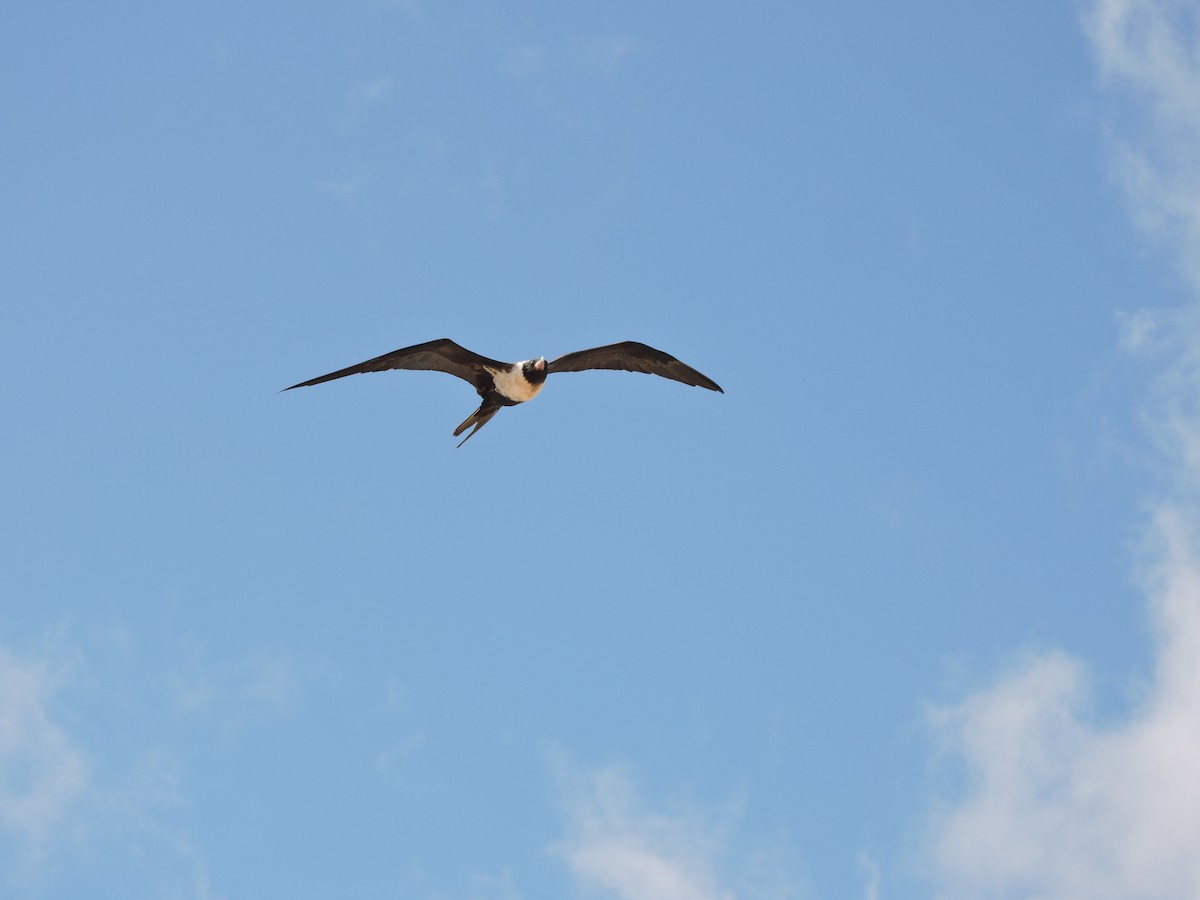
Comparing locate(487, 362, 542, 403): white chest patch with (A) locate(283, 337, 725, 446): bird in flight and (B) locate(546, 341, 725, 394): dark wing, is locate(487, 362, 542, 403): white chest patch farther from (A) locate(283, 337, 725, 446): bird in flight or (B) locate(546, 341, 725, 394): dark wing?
(B) locate(546, 341, 725, 394): dark wing

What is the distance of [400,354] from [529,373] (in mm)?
2468

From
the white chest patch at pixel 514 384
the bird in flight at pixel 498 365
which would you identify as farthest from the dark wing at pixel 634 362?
the white chest patch at pixel 514 384

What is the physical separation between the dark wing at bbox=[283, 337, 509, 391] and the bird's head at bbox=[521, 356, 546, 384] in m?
0.39

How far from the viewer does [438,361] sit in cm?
2444

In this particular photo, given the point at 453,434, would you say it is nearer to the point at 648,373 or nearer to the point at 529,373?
the point at 529,373

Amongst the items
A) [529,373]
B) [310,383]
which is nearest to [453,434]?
[529,373]

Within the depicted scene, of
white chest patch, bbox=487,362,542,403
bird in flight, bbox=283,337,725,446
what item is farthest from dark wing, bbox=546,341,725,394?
white chest patch, bbox=487,362,542,403

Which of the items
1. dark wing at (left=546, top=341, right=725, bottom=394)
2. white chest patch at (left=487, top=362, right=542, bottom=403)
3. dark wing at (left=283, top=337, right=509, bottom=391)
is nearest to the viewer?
dark wing at (left=283, top=337, right=509, bottom=391)

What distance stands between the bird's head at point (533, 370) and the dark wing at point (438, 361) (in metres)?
0.39

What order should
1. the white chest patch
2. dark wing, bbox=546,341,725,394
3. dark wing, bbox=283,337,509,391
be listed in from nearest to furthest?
1. dark wing, bbox=283,337,509,391
2. the white chest patch
3. dark wing, bbox=546,341,725,394

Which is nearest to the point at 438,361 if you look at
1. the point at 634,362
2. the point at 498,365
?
the point at 498,365

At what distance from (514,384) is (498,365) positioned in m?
0.48

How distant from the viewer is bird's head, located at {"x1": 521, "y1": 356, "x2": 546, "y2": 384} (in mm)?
24312

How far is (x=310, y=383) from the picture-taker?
862 inches
